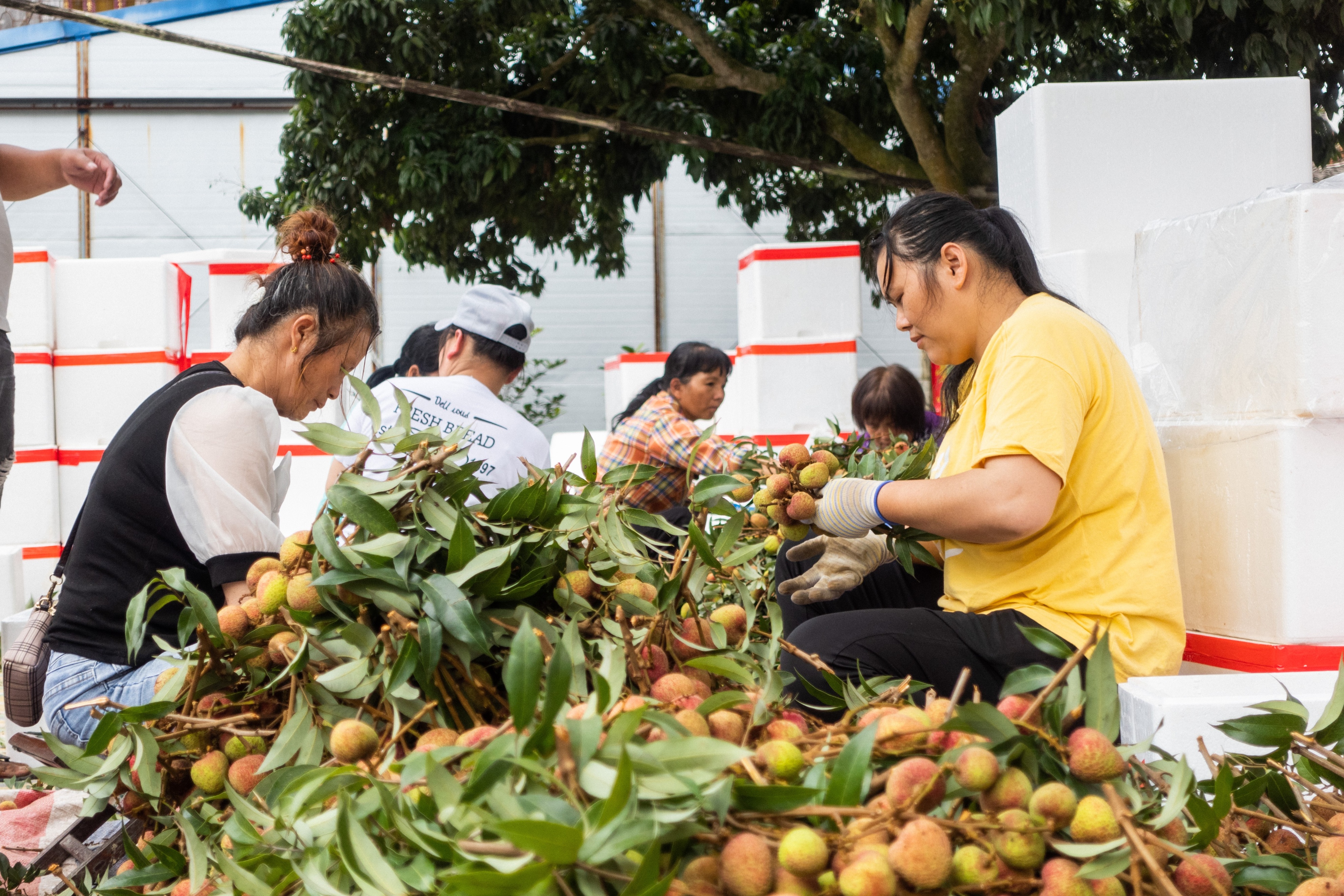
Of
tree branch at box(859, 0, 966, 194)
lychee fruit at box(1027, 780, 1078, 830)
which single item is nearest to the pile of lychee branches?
lychee fruit at box(1027, 780, 1078, 830)

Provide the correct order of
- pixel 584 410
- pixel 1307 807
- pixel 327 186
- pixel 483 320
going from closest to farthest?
pixel 1307 807 < pixel 483 320 < pixel 327 186 < pixel 584 410

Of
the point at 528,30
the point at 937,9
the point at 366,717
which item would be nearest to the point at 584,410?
the point at 528,30

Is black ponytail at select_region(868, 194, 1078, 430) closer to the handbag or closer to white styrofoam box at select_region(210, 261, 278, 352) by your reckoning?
the handbag

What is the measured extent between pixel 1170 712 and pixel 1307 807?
42 centimetres

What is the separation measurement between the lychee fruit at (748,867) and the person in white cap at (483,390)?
65.0 inches

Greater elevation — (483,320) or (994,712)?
(483,320)

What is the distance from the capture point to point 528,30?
6.27 metres

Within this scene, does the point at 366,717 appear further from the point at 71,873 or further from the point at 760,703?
Answer: the point at 71,873

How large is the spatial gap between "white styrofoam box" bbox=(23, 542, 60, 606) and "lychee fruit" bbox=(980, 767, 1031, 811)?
4745 millimetres

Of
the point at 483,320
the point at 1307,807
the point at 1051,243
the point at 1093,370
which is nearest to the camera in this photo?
the point at 1307,807

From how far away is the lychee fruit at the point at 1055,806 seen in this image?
657 millimetres

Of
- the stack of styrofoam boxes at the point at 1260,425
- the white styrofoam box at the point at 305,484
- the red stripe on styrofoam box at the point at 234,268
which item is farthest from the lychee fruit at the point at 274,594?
the red stripe on styrofoam box at the point at 234,268

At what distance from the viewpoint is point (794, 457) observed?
1.56 meters

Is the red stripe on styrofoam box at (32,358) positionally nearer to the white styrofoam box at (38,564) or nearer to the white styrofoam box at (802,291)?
the white styrofoam box at (38,564)
